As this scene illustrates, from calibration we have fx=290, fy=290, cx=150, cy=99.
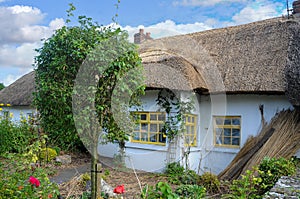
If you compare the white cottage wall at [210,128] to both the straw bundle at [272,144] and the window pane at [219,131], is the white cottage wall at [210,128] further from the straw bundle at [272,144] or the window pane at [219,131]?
the straw bundle at [272,144]

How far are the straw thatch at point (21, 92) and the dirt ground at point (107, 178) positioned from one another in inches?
222

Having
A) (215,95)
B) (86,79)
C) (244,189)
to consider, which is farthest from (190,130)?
(86,79)

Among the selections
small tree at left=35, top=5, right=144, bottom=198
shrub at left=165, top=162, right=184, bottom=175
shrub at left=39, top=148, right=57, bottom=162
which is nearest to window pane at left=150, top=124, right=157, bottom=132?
shrub at left=165, top=162, right=184, bottom=175

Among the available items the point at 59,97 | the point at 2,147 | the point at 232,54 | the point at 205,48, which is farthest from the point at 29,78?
the point at 59,97

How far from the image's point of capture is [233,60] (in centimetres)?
862

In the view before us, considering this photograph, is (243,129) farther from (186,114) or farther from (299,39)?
(299,39)

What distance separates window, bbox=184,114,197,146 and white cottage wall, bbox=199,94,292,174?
0.28 m

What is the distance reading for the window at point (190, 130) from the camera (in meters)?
7.88

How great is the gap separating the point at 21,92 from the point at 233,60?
10992mm

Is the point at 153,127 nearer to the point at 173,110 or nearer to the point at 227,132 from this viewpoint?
the point at 173,110

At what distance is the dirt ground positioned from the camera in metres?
5.26

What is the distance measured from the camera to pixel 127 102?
13.0ft

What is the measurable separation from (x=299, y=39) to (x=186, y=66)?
275cm

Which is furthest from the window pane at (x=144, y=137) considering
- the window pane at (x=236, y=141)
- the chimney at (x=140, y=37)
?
the chimney at (x=140, y=37)
